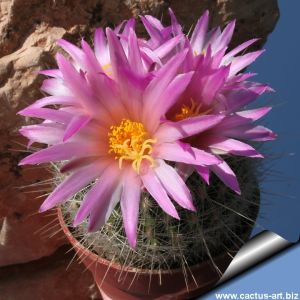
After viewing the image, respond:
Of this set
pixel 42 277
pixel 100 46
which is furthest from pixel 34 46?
pixel 42 277

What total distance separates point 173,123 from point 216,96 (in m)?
0.09

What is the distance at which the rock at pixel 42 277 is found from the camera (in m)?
1.32

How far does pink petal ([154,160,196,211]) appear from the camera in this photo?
711 mm

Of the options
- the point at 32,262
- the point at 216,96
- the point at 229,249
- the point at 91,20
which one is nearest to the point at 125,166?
the point at 216,96

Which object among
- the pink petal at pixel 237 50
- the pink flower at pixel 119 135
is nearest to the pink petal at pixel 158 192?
the pink flower at pixel 119 135

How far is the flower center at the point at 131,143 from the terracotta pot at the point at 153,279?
246 millimetres

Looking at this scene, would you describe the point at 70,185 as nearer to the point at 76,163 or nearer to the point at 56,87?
the point at 76,163

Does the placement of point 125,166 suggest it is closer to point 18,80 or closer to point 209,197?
point 209,197

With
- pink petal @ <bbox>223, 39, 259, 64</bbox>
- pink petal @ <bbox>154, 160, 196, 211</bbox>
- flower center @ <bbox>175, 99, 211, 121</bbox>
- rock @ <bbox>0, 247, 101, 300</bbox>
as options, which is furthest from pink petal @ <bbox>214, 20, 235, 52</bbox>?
rock @ <bbox>0, 247, 101, 300</bbox>

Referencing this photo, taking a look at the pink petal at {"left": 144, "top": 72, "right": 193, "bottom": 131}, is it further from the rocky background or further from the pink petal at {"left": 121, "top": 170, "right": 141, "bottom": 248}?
the rocky background

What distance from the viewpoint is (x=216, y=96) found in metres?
0.79

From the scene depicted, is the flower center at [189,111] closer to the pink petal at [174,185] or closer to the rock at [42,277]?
the pink petal at [174,185]

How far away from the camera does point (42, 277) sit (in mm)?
1323

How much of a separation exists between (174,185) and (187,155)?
4 cm
